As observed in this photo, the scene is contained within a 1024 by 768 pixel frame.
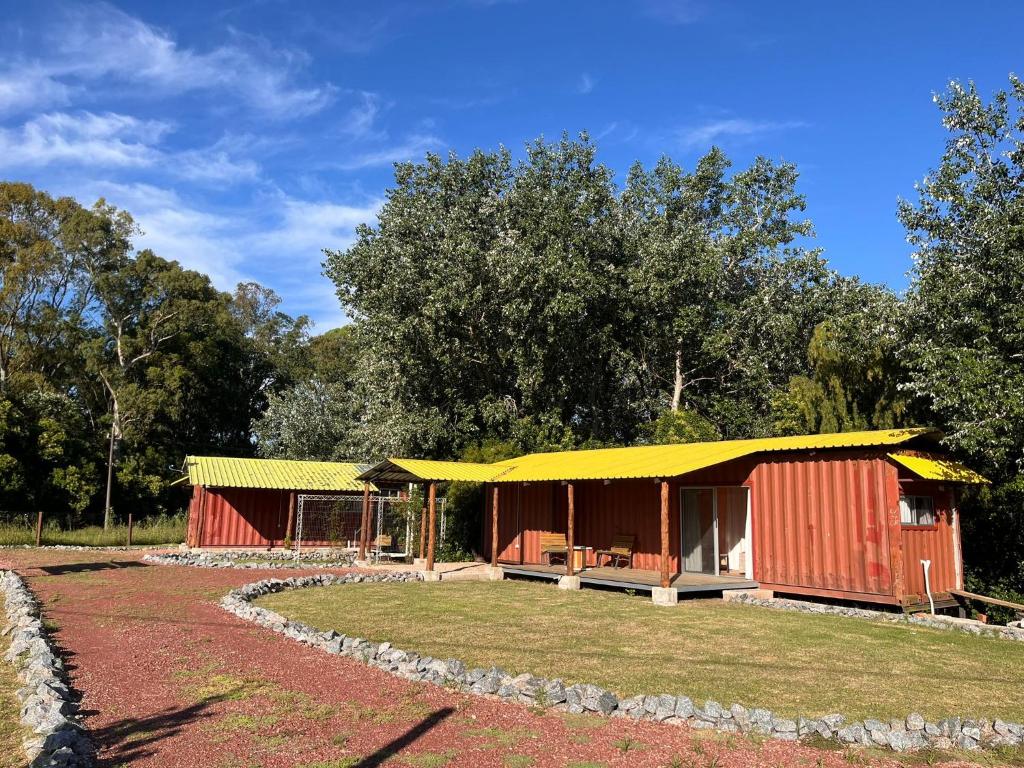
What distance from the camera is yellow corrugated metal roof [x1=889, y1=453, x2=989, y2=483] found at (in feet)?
43.3

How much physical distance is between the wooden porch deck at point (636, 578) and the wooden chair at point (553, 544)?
0.43 meters

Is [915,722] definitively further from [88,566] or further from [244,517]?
[244,517]

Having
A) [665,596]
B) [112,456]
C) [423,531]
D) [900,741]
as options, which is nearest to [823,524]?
[665,596]

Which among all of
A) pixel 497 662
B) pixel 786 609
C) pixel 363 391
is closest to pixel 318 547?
pixel 363 391

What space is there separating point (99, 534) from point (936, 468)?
93.0ft

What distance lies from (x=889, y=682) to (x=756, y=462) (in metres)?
8.06

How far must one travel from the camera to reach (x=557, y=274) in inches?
1045

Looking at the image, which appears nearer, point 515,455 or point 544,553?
point 544,553

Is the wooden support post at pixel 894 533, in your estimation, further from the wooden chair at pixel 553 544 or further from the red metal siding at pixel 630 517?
the wooden chair at pixel 553 544

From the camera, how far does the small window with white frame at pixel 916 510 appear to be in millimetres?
13797

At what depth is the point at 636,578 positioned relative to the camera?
15820mm

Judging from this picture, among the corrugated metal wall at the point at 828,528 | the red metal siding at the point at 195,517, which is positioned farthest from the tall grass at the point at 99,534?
the corrugated metal wall at the point at 828,528

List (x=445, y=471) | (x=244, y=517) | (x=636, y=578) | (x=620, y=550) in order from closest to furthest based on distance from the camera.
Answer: (x=636, y=578) < (x=620, y=550) < (x=445, y=471) < (x=244, y=517)

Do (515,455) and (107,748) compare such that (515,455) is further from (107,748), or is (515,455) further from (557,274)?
(107,748)
